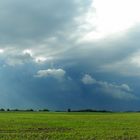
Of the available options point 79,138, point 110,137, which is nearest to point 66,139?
point 79,138

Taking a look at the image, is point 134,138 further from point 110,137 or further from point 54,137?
point 54,137

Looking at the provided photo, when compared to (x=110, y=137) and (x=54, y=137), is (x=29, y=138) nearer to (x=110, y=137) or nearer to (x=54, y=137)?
(x=54, y=137)

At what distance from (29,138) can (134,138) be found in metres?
8.59

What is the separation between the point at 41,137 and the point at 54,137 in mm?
1085

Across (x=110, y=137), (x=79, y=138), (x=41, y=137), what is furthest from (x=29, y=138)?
(x=110, y=137)

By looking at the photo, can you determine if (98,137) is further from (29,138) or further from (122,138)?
(29,138)

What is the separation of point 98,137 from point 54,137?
3641mm

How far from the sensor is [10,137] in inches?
1319

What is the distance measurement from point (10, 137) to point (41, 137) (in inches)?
99.0

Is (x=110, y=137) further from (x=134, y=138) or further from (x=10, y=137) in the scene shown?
(x=10, y=137)

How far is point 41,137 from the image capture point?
33875 millimetres

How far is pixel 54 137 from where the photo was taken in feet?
112

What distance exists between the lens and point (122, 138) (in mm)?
33844

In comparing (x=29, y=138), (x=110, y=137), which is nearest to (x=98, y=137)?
(x=110, y=137)
